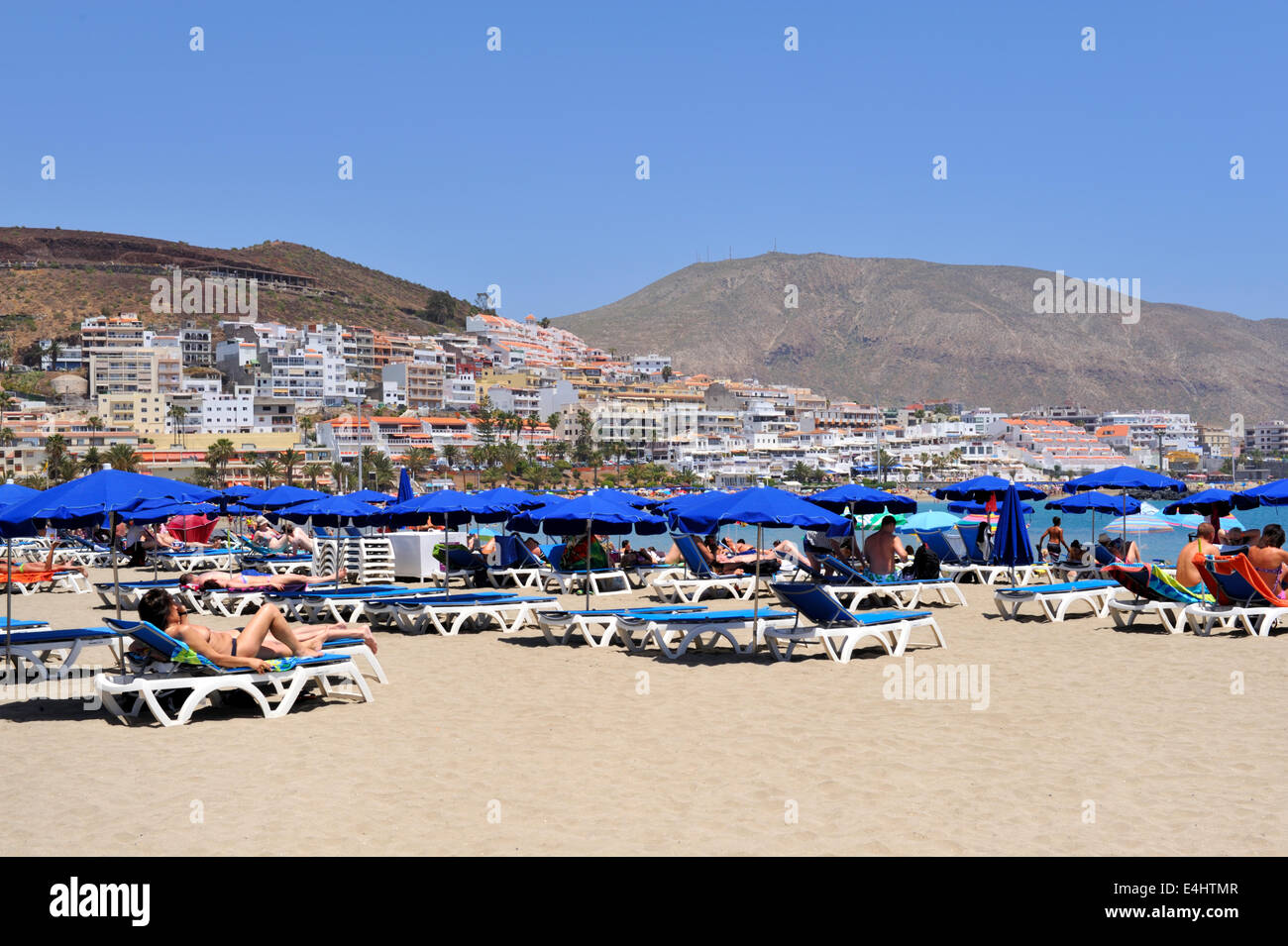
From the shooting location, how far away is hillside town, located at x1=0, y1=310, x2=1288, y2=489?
320 feet

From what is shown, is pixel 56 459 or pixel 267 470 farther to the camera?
pixel 267 470

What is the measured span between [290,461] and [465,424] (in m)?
32.2

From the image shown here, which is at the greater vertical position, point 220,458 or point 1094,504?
point 1094,504

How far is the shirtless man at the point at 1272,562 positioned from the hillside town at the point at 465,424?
206 ft

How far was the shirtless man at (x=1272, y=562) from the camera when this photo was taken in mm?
11047

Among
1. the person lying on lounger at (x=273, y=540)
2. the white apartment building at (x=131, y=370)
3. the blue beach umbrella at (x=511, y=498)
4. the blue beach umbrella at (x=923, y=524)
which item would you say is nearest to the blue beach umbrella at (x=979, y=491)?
the blue beach umbrella at (x=923, y=524)

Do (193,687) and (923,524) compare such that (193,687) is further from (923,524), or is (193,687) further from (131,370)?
(131,370)

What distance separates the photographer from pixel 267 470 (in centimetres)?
8725

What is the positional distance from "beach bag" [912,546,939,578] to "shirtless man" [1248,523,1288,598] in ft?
12.5

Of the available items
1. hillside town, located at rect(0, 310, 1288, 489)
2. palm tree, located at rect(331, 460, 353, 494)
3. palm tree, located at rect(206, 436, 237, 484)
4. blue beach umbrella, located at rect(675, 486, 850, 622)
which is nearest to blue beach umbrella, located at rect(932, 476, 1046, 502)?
blue beach umbrella, located at rect(675, 486, 850, 622)

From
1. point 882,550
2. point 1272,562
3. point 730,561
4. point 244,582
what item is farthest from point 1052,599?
point 244,582

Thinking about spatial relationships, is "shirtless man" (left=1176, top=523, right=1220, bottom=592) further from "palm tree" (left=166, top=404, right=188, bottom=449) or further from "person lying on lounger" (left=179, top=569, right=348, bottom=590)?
"palm tree" (left=166, top=404, right=188, bottom=449)

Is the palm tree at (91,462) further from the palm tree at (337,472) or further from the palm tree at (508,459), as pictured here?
the palm tree at (508,459)
